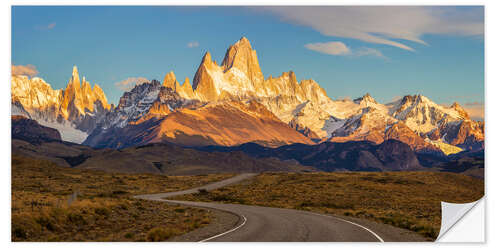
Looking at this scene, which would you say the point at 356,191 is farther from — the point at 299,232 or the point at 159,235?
the point at 159,235

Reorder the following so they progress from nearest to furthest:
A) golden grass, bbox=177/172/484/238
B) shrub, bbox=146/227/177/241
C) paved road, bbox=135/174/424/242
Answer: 1. paved road, bbox=135/174/424/242
2. shrub, bbox=146/227/177/241
3. golden grass, bbox=177/172/484/238

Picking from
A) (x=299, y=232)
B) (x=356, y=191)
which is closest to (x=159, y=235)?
(x=299, y=232)

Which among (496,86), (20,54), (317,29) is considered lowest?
(496,86)

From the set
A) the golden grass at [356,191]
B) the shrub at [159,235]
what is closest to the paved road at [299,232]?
the shrub at [159,235]

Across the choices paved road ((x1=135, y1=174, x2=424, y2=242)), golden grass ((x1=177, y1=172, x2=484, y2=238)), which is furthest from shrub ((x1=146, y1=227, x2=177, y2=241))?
golden grass ((x1=177, y1=172, x2=484, y2=238))

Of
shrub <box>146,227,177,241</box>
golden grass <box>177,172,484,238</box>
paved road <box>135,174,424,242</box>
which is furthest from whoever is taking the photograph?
golden grass <box>177,172,484,238</box>

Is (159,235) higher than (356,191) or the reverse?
higher

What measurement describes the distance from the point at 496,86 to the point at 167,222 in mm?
27122

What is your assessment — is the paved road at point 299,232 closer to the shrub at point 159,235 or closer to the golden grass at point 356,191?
the shrub at point 159,235

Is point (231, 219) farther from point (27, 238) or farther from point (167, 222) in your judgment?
point (27, 238)

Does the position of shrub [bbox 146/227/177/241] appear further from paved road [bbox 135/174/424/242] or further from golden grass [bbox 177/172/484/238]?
golden grass [bbox 177/172/484/238]

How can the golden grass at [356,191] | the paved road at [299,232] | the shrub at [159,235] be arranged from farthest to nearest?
the golden grass at [356,191] < the shrub at [159,235] < the paved road at [299,232]

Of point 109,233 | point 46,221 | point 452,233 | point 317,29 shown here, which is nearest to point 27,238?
point 46,221
